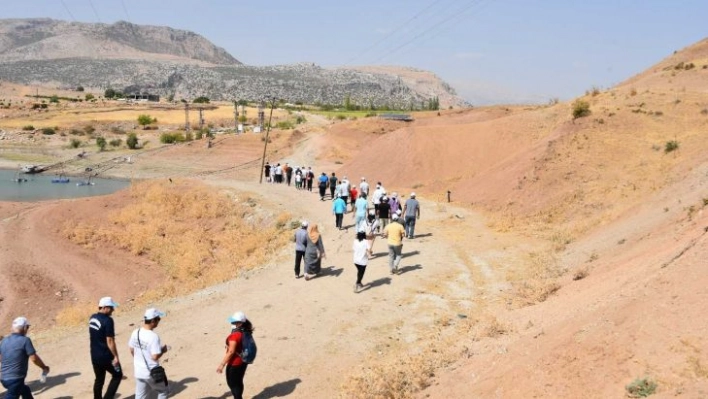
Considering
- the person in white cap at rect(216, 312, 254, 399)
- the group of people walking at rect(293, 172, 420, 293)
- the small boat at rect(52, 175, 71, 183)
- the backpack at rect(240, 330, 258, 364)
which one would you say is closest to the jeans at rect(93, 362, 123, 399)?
the person in white cap at rect(216, 312, 254, 399)

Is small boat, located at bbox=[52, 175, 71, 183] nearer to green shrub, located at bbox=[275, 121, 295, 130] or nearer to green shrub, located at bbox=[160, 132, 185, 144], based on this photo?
green shrub, located at bbox=[160, 132, 185, 144]

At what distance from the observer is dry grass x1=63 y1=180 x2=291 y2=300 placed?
21.6 m

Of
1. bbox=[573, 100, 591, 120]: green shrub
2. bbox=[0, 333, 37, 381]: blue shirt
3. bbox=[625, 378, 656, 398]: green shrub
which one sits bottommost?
bbox=[0, 333, 37, 381]: blue shirt

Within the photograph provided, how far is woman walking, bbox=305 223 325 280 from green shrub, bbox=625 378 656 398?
9459 mm

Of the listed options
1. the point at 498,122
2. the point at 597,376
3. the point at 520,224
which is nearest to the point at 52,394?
the point at 597,376

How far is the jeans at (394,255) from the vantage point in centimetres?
1502

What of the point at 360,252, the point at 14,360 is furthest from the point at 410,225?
the point at 14,360

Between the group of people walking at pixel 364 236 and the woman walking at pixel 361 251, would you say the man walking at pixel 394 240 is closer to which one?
the group of people walking at pixel 364 236

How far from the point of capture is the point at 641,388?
648 centimetres

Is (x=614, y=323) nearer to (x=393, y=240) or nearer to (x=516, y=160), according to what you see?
(x=393, y=240)

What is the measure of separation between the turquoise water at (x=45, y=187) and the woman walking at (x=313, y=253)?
38.7 metres

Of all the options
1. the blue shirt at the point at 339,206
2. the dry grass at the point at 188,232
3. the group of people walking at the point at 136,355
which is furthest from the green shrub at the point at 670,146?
the group of people walking at the point at 136,355

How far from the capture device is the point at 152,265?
24.8 meters

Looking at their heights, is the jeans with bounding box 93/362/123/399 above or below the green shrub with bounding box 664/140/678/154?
below
